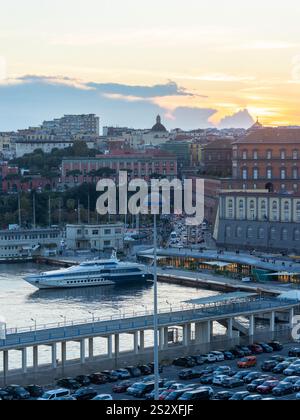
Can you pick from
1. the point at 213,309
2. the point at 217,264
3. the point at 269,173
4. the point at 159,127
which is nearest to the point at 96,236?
the point at 269,173

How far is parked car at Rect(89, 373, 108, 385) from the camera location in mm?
5344

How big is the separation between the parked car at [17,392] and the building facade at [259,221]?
313 inches

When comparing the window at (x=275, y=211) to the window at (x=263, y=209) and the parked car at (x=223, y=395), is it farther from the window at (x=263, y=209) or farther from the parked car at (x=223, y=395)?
the parked car at (x=223, y=395)

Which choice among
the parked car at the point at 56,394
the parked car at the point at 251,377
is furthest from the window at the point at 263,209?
the parked car at the point at 56,394

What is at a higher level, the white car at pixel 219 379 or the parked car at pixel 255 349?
the white car at pixel 219 379

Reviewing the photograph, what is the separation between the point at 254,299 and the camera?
7930 millimetres

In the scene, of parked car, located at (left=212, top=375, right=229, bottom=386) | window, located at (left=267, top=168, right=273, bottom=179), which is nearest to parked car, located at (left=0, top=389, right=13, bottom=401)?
parked car, located at (left=212, top=375, right=229, bottom=386)

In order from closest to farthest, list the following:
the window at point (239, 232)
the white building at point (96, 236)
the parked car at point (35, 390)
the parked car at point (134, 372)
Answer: the parked car at point (35, 390)
the parked car at point (134, 372)
the window at point (239, 232)
the white building at point (96, 236)

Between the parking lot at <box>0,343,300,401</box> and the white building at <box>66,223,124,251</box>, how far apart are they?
29.4 feet

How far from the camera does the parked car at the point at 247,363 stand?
5781 millimetres

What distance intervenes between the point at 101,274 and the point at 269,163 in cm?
397

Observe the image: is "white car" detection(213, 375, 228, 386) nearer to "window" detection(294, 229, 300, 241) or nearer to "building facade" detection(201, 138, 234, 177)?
"window" detection(294, 229, 300, 241)
